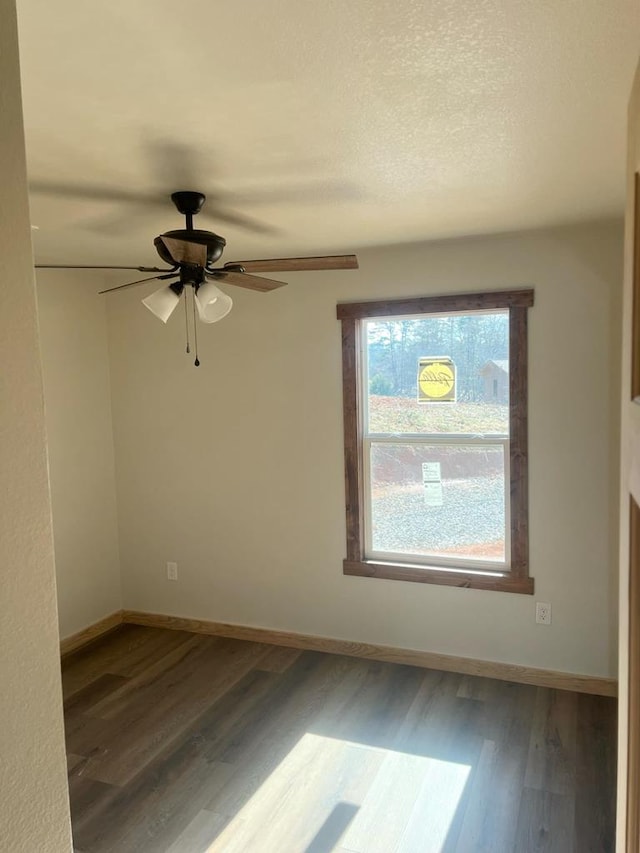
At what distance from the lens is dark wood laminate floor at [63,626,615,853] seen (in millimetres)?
2445

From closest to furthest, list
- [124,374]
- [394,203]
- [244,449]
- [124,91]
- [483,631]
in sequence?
1. [124,91]
2. [394,203]
3. [483,631]
4. [244,449]
5. [124,374]

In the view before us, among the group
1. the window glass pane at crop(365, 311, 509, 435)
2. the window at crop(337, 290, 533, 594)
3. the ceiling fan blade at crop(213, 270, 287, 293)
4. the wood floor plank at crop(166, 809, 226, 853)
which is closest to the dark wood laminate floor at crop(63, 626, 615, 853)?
the wood floor plank at crop(166, 809, 226, 853)

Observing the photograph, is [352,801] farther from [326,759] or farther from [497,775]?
[497,775]

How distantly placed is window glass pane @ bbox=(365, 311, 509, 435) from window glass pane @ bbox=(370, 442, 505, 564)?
0.15 metres

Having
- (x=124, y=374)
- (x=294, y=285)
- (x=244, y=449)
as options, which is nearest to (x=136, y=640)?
(x=244, y=449)

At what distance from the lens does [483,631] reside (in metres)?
3.64

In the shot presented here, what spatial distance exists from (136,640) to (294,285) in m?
2.65

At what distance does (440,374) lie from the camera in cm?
365

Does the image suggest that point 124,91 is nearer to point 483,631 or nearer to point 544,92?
point 544,92

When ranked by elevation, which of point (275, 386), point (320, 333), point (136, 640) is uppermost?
point (320, 333)

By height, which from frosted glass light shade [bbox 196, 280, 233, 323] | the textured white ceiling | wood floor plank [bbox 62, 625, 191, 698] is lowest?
wood floor plank [bbox 62, 625, 191, 698]

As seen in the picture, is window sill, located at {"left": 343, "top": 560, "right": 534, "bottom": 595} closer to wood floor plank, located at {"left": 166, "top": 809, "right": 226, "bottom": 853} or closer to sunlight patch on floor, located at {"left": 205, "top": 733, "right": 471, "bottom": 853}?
sunlight patch on floor, located at {"left": 205, "top": 733, "right": 471, "bottom": 853}

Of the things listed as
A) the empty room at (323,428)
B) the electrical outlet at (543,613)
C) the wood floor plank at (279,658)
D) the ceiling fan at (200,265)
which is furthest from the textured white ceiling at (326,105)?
the wood floor plank at (279,658)

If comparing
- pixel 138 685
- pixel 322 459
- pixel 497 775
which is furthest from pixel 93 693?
pixel 497 775
